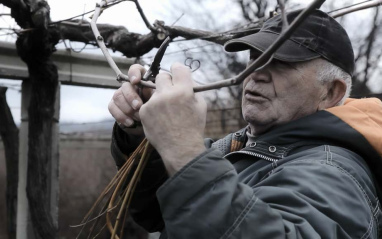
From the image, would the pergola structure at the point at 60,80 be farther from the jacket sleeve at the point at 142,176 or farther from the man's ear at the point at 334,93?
the man's ear at the point at 334,93

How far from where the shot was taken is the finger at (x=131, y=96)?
1.51 metres

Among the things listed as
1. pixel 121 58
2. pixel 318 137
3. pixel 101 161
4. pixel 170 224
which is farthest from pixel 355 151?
pixel 101 161

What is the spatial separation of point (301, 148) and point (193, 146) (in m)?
0.53

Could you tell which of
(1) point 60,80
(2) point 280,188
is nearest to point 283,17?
(2) point 280,188

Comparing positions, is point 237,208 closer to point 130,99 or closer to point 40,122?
point 130,99

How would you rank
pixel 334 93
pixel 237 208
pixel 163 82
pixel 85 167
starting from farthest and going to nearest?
pixel 85 167
pixel 334 93
pixel 163 82
pixel 237 208

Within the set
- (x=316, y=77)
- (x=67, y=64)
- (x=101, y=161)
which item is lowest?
(x=101, y=161)

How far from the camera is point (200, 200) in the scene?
1168mm

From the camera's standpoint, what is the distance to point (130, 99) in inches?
59.8

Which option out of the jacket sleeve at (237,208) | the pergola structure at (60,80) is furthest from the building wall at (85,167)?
the jacket sleeve at (237,208)

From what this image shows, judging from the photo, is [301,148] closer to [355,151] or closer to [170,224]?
[355,151]

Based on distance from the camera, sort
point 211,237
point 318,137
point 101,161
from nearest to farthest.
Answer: point 211,237, point 318,137, point 101,161

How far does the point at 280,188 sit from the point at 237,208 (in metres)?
0.21

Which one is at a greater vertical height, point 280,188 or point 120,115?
point 120,115
